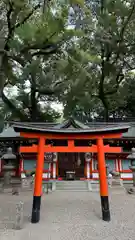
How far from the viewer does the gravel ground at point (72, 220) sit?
502cm

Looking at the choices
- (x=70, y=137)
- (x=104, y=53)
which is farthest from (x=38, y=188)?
(x=104, y=53)

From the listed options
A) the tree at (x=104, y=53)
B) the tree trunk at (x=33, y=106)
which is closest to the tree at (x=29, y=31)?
the tree at (x=104, y=53)

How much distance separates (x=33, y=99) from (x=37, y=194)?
13590 millimetres

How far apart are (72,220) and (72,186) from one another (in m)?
5.09

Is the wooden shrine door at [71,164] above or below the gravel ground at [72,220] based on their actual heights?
above

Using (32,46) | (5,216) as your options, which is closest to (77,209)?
(5,216)

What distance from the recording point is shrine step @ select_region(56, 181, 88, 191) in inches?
431

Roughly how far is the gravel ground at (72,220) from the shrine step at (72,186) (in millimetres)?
1716

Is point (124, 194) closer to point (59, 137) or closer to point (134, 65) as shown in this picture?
point (59, 137)

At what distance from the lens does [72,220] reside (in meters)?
6.15

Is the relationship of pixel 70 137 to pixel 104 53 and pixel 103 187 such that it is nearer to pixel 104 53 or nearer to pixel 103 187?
pixel 103 187

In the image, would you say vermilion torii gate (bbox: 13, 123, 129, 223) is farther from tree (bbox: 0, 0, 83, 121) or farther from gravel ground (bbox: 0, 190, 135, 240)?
tree (bbox: 0, 0, 83, 121)

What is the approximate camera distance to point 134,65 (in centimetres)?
1748

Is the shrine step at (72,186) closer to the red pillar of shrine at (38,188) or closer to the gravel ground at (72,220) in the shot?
the gravel ground at (72,220)
